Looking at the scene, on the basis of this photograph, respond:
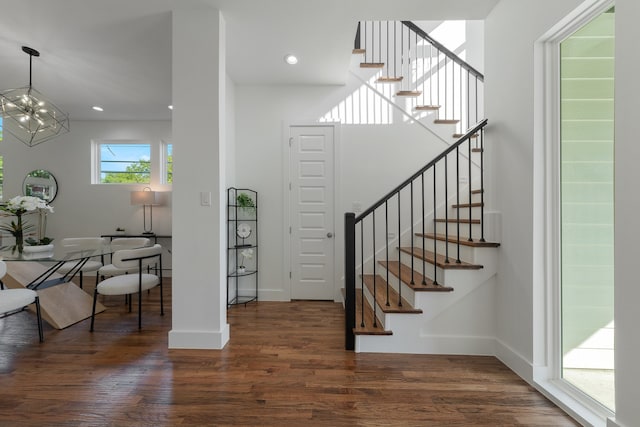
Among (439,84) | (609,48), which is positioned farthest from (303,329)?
(439,84)

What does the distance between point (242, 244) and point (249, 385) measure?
7.07ft

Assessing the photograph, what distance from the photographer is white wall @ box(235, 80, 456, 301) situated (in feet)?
12.9

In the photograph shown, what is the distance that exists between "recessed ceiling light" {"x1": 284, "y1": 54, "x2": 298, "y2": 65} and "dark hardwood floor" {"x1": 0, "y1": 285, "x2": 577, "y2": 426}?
2849 mm

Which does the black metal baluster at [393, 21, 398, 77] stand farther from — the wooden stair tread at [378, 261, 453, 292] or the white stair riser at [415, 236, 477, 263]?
the wooden stair tread at [378, 261, 453, 292]

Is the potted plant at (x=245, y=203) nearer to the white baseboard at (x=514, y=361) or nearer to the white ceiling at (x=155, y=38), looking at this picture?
the white ceiling at (x=155, y=38)

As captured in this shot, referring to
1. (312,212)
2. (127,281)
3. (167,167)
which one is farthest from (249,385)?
(167,167)

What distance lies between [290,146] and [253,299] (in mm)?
2051

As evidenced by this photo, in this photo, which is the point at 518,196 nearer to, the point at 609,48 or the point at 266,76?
the point at 609,48

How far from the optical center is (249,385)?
1.99m

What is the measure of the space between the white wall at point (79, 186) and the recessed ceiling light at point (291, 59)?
3066 mm

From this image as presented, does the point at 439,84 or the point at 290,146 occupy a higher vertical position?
the point at 439,84

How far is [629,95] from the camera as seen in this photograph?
1394 millimetres

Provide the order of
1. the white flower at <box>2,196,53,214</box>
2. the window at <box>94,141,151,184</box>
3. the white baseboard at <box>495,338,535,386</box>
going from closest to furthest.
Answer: the white baseboard at <box>495,338,535,386</box>
the white flower at <box>2,196,53,214</box>
the window at <box>94,141,151,184</box>

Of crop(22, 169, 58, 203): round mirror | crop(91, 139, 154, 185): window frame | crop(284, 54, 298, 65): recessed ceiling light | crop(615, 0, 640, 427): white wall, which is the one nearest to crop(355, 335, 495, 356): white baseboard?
crop(615, 0, 640, 427): white wall
